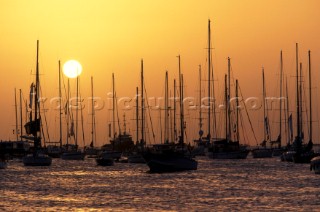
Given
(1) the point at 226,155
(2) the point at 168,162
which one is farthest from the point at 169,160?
(1) the point at 226,155

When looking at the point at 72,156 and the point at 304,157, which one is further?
the point at 72,156

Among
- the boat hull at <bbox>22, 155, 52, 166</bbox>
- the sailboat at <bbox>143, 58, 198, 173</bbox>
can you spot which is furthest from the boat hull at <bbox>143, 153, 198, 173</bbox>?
the boat hull at <bbox>22, 155, 52, 166</bbox>

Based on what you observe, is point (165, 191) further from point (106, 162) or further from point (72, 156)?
point (72, 156)

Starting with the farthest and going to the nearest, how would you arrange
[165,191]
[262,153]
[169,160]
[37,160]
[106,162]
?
[262,153], [106,162], [37,160], [169,160], [165,191]

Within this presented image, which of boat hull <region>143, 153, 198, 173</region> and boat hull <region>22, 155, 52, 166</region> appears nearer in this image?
boat hull <region>143, 153, 198, 173</region>

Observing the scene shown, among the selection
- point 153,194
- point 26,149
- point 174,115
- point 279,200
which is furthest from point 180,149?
point 26,149

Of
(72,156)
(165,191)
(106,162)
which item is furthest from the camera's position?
(72,156)

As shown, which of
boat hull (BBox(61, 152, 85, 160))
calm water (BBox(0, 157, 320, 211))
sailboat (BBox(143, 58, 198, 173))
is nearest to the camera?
calm water (BBox(0, 157, 320, 211))

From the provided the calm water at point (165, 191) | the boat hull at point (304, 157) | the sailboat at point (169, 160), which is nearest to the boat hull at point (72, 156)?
the boat hull at point (304, 157)

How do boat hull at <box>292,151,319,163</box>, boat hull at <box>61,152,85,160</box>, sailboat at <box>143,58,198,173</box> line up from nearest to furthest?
sailboat at <box>143,58,198,173</box>
boat hull at <box>292,151,319,163</box>
boat hull at <box>61,152,85,160</box>

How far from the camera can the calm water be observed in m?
57.8

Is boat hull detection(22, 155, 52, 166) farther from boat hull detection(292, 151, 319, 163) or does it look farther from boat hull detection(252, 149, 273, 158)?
boat hull detection(252, 149, 273, 158)

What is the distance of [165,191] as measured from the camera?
7050 centimetres

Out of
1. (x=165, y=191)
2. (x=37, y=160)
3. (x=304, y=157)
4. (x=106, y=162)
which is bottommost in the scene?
(x=165, y=191)
